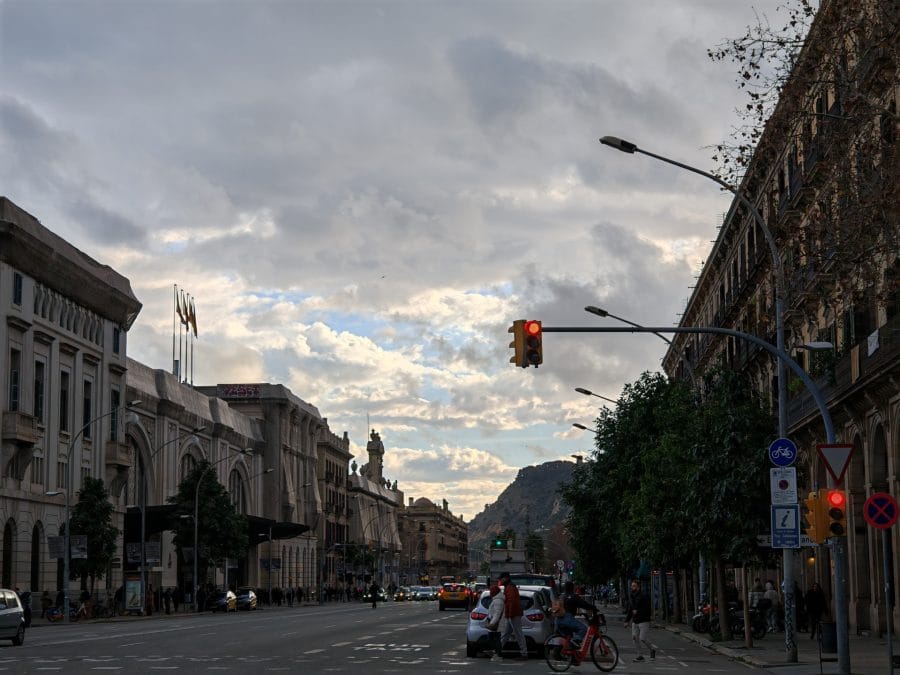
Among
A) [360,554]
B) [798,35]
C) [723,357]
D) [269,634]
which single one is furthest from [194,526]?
[360,554]

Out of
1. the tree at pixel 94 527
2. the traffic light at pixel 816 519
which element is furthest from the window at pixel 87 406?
the traffic light at pixel 816 519

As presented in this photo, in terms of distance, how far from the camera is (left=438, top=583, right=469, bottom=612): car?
73688 mm

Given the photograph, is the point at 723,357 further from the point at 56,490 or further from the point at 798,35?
the point at 798,35

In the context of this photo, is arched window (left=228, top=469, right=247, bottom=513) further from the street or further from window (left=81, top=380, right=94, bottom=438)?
the street

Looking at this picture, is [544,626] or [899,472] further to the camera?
[899,472]

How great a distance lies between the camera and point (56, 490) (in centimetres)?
6650

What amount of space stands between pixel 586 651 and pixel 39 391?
46765 millimetres

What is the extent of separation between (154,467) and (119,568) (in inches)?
350

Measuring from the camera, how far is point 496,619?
27219mm

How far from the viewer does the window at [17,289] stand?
2469 inches

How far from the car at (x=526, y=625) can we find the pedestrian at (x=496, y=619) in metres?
0.22

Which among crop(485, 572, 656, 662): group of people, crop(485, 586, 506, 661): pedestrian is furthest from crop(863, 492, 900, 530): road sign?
crop(485, 586, 506, 661): pedestrian

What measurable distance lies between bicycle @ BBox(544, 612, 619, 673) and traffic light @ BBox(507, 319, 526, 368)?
16.4 ft

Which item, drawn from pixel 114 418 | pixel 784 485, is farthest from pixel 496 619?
pixel 114 418
